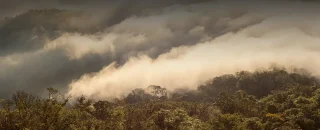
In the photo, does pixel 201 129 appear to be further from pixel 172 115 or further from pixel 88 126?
pixel 88 126

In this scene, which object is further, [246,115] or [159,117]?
[246,115]

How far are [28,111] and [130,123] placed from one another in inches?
1247

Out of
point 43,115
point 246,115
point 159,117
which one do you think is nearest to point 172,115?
point 159,117

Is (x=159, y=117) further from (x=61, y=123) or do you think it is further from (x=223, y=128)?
(x=61, y=123)

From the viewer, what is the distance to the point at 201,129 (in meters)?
111

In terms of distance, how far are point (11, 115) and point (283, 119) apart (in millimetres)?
100431

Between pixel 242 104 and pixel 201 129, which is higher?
pixel 242 104

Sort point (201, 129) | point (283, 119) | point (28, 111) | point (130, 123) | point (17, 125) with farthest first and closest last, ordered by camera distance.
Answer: point (283, 119)
point (201, 129)
point (130, 123)
point (28, 111)
point (17, 125)

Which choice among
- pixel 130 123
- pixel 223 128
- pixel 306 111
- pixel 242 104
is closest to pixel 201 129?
pixel 223 128

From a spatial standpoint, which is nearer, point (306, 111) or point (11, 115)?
point (11, 115)

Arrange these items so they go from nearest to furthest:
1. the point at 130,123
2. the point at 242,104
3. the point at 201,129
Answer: the point at 130,123, the point at 201,129, the point at 242,104

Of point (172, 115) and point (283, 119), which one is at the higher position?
point (172, 115)

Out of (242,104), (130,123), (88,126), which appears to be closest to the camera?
(88,126)

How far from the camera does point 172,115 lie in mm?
138375
